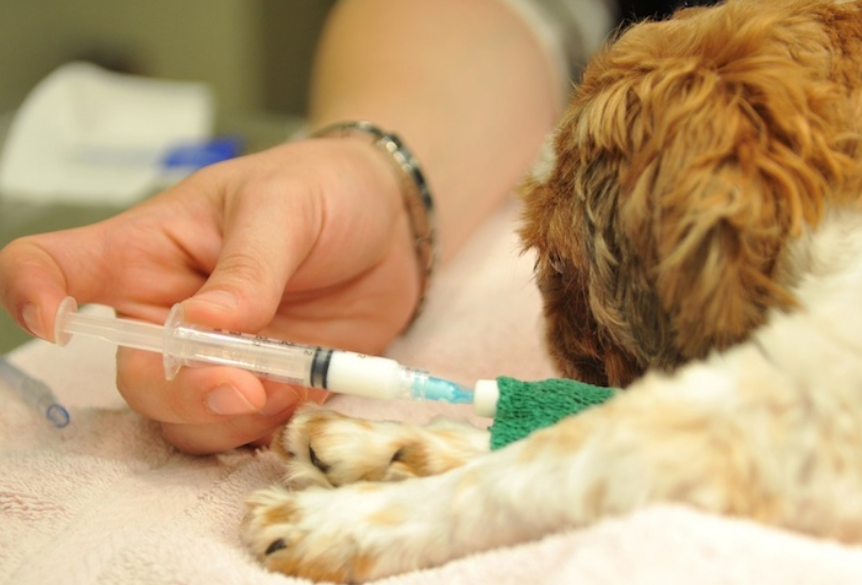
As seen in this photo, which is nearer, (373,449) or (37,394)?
(373,449)

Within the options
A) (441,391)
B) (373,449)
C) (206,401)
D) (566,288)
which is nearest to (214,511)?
(206,401)

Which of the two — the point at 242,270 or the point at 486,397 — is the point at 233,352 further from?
the point at 486,397

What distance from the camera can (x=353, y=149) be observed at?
222 centimetres

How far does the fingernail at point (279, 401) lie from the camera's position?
5.56 feet

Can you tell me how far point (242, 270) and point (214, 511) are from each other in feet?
1.35

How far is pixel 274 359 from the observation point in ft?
5.17

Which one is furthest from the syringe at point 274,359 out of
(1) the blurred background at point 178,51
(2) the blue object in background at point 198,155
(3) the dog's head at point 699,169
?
(2) the blue object in background at point 198,155

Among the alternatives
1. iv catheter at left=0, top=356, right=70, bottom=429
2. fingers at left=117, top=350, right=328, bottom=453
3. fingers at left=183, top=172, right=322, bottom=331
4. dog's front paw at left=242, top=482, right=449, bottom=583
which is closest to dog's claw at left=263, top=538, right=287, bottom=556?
dog's front paw at left=242, top=482, right=449, bottom=583

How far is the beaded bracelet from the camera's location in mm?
2377

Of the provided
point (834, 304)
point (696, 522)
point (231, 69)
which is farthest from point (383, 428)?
point (231, 69)

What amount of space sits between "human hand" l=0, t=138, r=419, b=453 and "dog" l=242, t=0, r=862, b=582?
191mm

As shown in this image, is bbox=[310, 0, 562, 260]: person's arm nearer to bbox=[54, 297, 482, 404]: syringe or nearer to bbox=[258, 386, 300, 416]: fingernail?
bbox=[258, 386, 300, 416]: fingernail

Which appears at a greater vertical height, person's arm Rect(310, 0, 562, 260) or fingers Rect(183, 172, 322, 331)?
fingers Rect(183, 172, 322, 331)

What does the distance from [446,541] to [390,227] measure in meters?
1.09
